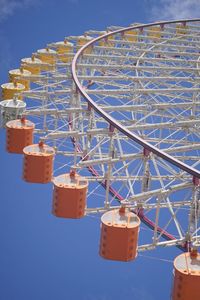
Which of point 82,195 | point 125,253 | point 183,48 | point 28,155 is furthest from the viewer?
point 183,48

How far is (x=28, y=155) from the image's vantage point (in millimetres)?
24891

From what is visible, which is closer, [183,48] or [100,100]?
[100,100]

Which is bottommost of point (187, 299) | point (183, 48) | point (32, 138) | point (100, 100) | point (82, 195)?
point (187, 299)

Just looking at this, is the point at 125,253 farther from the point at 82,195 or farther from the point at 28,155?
the point at 28,155

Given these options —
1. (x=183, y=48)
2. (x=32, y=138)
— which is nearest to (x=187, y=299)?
(x=32, y=138)

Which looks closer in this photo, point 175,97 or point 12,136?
point 12,136

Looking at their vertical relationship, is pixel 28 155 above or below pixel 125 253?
above

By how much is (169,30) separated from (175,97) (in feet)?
53.1

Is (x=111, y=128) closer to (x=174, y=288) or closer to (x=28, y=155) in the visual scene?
(x=28, y=155)

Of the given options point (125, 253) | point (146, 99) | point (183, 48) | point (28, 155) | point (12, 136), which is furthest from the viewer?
point (183, 48)

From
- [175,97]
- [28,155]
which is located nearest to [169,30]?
[175,97]

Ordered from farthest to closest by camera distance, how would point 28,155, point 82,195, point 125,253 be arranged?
point 28,155 → point 82,195 → point 125,253

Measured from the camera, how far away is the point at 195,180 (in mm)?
20641

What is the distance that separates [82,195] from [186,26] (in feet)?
109
